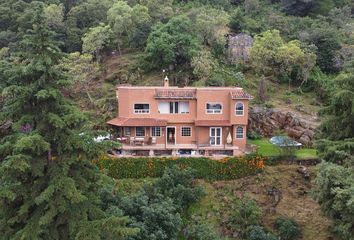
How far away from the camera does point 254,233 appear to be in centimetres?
2397

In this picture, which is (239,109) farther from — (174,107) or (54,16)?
(54,16)

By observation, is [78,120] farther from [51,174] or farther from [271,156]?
[271,156]

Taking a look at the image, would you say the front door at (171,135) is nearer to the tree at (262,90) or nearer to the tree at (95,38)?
the tree at (262,90)

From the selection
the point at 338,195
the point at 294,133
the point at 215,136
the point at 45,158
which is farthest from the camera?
the point at 294,133

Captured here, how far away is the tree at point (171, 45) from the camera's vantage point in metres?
38.4

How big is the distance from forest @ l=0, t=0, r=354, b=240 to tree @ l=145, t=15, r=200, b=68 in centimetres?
12

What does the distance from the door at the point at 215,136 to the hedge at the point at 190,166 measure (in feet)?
10.5

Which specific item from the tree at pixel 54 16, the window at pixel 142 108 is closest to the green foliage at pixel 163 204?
the window at pixel 142 108

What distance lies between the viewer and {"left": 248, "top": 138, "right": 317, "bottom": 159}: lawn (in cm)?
2985

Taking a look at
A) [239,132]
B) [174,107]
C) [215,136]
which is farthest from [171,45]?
[239,132]

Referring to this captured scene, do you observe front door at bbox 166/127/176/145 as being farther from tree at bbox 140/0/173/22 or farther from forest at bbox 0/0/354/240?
tree at bbox 140/0/173/22

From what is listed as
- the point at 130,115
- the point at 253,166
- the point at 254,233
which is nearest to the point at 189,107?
the point at 130,115

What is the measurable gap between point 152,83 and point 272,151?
12144 mm

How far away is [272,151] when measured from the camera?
1216 inches
